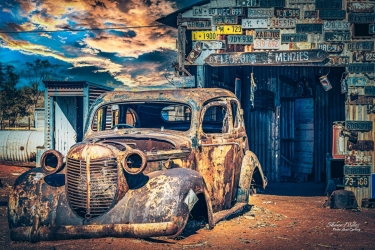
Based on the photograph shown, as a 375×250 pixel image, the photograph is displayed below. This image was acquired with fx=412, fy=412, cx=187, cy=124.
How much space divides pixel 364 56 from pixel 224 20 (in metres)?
3.06

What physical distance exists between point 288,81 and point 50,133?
26.8ft

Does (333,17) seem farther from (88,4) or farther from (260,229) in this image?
(88,4)

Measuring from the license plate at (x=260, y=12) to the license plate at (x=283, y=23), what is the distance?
177 millimetres

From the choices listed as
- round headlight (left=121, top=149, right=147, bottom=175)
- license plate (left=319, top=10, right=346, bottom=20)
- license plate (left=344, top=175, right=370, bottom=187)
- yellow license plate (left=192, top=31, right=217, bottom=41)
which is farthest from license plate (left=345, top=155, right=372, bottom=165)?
round headlight (left=121, top=149, right=147, bottom=175)

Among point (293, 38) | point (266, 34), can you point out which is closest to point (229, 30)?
point (266, 34)

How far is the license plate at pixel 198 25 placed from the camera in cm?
930

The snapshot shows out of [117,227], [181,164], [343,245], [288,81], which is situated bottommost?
[343,245]

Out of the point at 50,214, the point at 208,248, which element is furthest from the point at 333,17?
the point at 50,214

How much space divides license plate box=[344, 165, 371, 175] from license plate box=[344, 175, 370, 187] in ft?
0.29

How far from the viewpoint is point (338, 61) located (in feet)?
28.3

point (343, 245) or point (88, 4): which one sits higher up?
point (88, 4)

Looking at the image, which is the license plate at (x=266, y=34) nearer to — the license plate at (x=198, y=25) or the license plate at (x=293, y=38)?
the license plate at (x=293, y=38)

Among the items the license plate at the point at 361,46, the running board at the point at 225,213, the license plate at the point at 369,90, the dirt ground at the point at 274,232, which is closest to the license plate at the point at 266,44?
the license plate at the point at 361,46

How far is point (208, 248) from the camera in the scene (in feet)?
15.1
